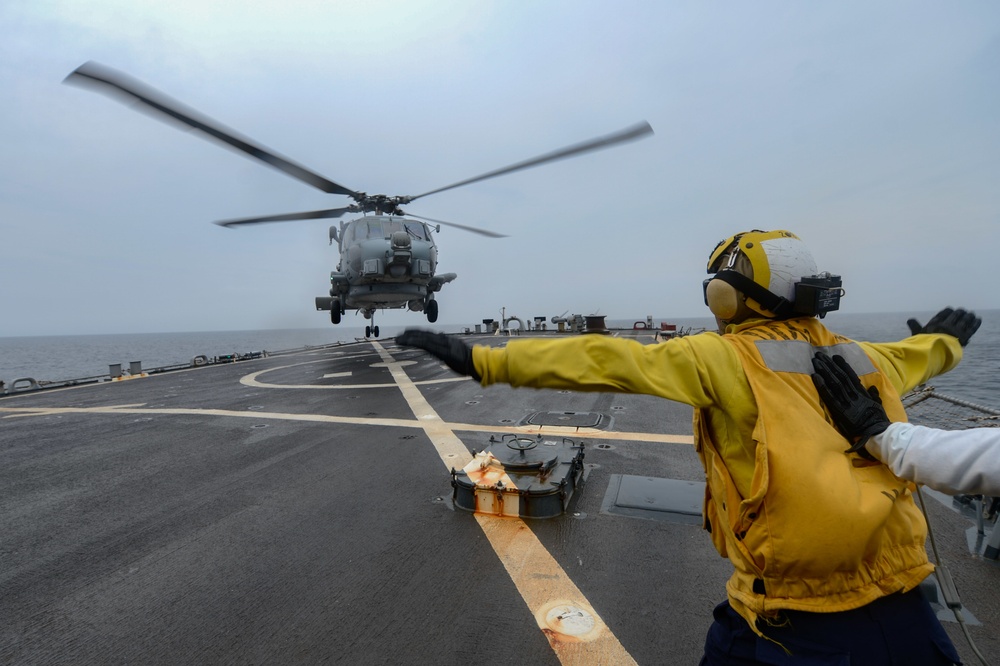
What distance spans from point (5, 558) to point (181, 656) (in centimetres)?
261

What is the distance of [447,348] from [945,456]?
5.83 ft

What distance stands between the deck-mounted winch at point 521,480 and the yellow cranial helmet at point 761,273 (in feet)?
8.83

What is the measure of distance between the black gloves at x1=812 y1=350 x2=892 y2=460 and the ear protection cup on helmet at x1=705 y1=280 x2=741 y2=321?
37cm

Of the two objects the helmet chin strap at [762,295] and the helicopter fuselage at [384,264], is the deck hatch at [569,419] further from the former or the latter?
the helicopter fuselage at [384,264]

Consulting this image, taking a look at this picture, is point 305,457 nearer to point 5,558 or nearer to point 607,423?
point 5,558

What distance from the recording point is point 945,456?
1446 millimetres

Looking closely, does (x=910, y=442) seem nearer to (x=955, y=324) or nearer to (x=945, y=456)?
(x=945, y=456)

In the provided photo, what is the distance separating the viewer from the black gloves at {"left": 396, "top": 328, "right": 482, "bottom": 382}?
1.89 m

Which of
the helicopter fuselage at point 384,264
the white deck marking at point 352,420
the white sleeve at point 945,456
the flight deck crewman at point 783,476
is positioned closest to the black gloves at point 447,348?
the flight deck crewman at point 783,476

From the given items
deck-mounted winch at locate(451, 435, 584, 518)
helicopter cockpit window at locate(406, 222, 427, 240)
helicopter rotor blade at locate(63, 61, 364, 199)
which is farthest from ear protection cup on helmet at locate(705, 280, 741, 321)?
helicopter cockpit window at locate(406, 222, 427, 240)

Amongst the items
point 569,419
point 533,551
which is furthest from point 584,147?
point 533,551

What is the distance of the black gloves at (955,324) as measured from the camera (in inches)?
99.0

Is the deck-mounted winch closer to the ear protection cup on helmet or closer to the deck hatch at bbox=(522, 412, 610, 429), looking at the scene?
the deck hatch at bbox=(522, 412, 610, 429)

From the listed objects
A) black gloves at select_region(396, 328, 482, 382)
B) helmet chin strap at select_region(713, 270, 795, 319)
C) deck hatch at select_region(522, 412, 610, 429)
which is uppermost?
helmet chin strap at select_region(713, 270, 795, 319)
